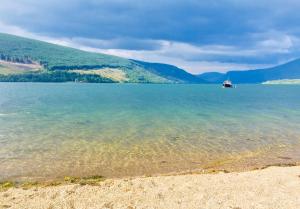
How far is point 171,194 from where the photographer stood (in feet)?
69.2

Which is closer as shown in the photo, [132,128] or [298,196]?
[298,196]

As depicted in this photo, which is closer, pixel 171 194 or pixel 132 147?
pixel 171 194

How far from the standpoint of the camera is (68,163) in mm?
31938

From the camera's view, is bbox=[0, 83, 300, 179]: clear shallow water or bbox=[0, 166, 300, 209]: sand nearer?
bbox=[0, 166, 300, 209]: sand

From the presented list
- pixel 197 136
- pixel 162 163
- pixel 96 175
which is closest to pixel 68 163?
pixel 96 175

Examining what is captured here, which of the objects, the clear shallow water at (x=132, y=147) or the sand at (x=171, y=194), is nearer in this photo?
the sand at (x=171, y=194)

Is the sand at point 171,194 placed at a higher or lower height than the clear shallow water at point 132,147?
higher

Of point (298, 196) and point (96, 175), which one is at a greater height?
point (298, 196)

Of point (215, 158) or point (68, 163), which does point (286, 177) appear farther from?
point (68, 163)

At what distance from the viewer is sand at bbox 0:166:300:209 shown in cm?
1919

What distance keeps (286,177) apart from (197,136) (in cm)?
2245

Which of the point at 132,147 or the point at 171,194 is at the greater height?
the point at 171,194

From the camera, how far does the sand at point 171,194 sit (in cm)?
1919

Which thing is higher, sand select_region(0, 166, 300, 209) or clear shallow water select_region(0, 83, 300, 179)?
sand select_region(0, 166, 300, 209)
